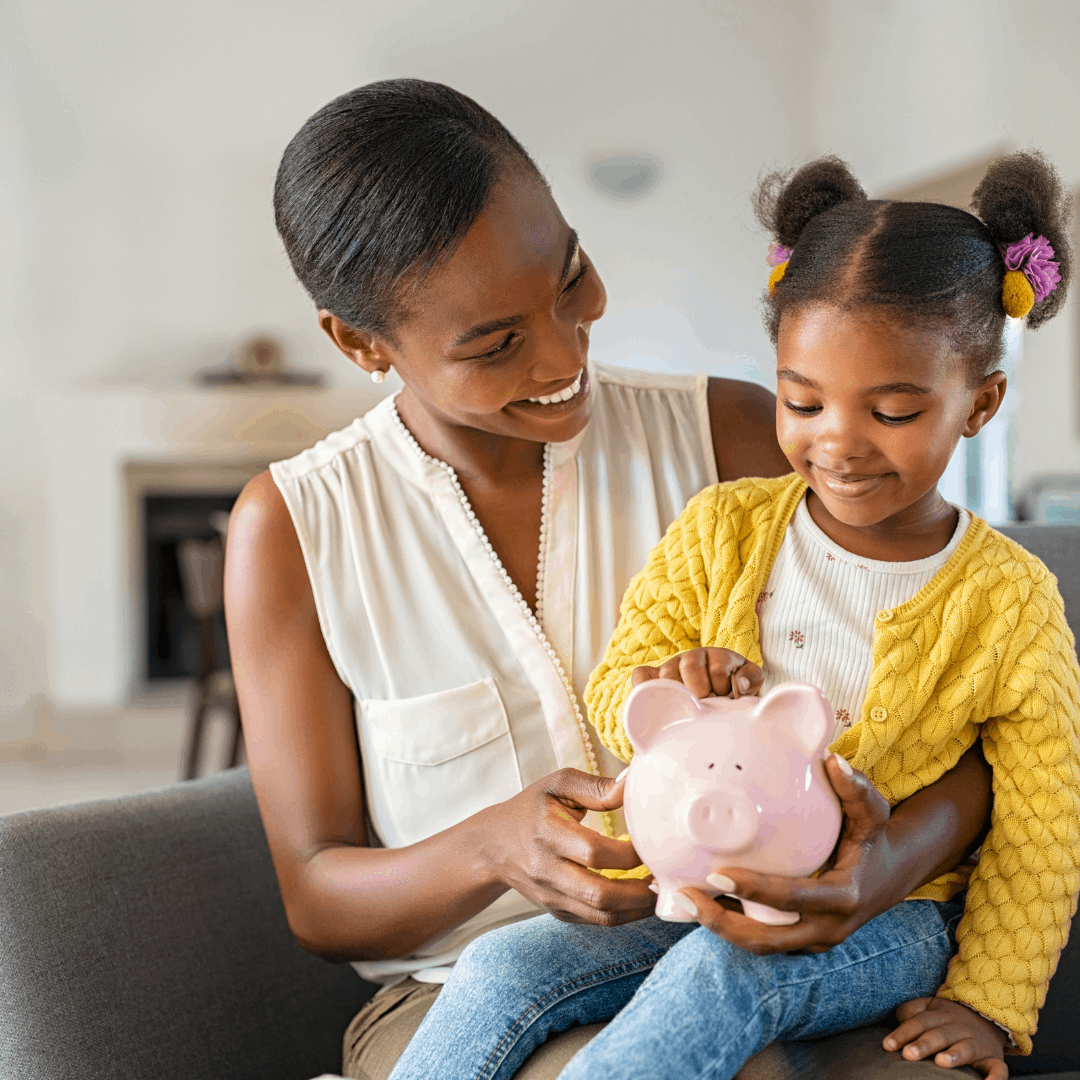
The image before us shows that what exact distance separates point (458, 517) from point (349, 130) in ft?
1.40

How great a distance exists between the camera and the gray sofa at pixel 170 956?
1.19 metres

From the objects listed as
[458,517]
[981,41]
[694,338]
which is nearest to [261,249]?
[694,338]

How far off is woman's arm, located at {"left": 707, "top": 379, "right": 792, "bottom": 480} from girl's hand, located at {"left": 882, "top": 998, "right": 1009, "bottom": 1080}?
0.63 meters

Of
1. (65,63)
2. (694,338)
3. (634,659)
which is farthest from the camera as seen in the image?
(694,338)

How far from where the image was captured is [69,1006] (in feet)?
3.89

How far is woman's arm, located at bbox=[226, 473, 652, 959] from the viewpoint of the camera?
3.79ft

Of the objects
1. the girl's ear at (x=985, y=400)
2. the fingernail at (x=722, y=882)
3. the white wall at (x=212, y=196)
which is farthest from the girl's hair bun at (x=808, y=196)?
the white wall at (x=212, y=196)

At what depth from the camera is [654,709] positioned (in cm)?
88

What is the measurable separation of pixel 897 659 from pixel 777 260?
40 centimetres

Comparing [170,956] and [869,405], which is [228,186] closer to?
[170,956]

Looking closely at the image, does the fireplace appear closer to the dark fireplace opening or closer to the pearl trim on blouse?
the dark fireplace opening

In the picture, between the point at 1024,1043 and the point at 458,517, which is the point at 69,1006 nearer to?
the point at 458,517

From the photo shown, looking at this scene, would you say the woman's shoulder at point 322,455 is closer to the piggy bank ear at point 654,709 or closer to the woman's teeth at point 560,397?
the woman's teeth at point 560,397

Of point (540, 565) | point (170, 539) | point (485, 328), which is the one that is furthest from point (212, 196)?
point (485, 328)
